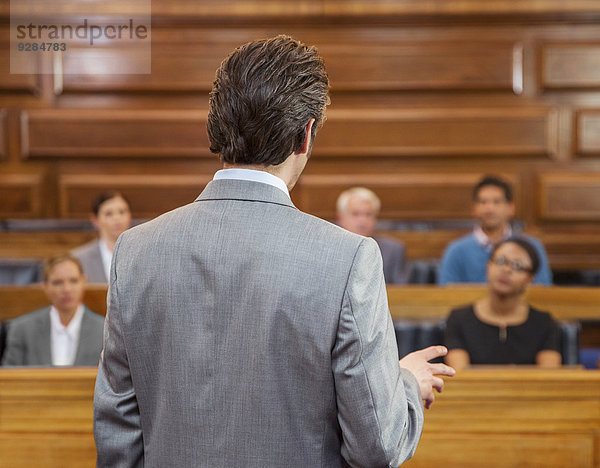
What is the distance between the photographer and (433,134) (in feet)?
17.5

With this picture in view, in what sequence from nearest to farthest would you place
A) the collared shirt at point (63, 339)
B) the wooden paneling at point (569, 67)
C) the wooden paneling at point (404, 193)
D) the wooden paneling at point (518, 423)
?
the wooden paneling at point (518, 423)
the collared shirt at point (63, 339)
the wooden paneling at point (569, 67)
the wooden paneling at point (404, 193)

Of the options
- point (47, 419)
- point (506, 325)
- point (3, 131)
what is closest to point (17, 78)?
point (3, 131)

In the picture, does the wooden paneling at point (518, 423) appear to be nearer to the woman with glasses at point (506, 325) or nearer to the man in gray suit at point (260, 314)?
the man in gray suit at point (260, 314)

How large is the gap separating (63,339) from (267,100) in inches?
89.5

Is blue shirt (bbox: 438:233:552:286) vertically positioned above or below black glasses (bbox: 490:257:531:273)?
below

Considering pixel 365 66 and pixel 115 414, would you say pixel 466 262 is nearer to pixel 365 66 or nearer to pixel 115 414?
pixel 365 66

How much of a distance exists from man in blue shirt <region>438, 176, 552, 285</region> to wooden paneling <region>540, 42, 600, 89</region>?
52.7 inches

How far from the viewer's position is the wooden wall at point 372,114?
5.23 metres

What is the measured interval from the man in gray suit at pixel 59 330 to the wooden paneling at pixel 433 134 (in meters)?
2.59

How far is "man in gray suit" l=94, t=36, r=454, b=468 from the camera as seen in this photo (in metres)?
1.01

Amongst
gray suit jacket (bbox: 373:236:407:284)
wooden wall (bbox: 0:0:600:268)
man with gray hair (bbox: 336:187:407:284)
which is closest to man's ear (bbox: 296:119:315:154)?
man with gray hair (bbox: 336:187:407:284)

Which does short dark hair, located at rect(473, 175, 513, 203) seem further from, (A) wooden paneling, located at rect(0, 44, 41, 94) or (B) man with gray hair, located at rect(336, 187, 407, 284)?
(A) wooden paneling, located at rect(0, 44, 41, 94)

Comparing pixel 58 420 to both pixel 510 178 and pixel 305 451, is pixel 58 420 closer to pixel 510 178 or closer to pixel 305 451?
pixel 305 451

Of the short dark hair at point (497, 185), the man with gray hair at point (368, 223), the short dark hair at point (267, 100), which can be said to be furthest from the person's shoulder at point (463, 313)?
the short dark hair at point (267, 100)
